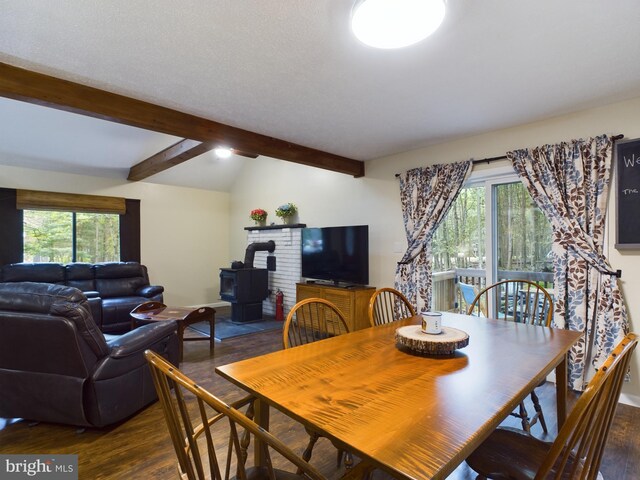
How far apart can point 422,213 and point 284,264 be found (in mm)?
2752

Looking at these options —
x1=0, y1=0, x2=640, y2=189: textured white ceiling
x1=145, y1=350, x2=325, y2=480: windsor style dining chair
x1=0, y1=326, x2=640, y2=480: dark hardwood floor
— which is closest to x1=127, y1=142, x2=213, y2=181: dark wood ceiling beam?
x1=0, y1=0, x2=640, y2=189: textured white ceiling

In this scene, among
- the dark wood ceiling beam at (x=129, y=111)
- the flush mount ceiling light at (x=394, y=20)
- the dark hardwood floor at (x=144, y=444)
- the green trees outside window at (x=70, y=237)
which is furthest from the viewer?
the green trees outside window at (x=70, y=237)

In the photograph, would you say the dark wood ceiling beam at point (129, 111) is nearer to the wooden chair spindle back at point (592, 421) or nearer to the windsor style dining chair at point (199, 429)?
the windsor style dining chair at point (199, 429)

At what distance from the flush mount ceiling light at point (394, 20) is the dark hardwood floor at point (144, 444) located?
7.51ft

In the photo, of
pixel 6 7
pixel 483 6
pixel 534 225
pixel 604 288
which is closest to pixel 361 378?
pixel 483 6

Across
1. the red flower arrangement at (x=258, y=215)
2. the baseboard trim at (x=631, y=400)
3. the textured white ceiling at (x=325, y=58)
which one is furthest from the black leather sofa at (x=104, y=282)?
the baseboard trim at (x=631, y=400)

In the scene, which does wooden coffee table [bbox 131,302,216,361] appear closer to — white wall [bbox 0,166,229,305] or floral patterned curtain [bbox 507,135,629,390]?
white wall [bbox 0,166,229,305]

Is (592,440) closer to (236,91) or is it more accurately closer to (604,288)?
(604,288)

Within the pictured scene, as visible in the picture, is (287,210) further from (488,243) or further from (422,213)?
(488,243)

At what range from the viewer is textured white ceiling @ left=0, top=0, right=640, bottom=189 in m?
1.70

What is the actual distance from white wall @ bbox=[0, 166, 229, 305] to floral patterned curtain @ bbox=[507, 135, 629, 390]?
585 cm

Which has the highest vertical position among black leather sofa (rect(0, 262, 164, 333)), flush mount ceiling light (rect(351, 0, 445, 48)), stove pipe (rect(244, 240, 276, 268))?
flush mount ceiling light (rect(351, 0, 445, 48))

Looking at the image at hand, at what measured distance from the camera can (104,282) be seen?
16.4 ft

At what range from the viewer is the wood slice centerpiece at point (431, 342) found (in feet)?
4.84
